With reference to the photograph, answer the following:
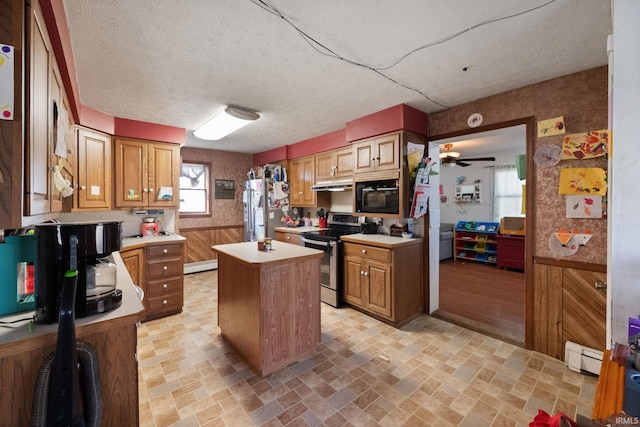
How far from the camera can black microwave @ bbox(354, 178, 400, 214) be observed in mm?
3078


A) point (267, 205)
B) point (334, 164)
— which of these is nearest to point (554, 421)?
point (334, 164)

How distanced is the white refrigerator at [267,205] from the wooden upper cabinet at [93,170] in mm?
2287

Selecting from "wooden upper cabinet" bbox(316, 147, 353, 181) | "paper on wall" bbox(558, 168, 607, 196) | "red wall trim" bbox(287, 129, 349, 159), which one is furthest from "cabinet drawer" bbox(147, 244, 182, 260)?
"paper on wall" bbox(558, 168, 607, 196)

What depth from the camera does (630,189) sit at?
1.15 metres

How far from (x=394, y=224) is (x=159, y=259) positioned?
9.54ft

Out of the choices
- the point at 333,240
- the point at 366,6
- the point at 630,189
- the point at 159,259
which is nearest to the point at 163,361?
the point at 159,259

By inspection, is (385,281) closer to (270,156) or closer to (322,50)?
(322,50)

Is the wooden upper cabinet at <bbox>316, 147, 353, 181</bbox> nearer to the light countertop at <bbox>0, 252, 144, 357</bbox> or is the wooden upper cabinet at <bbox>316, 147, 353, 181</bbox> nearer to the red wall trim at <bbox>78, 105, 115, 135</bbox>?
the red wall trim at <bbox>78, 105, 115, 135</bbox>

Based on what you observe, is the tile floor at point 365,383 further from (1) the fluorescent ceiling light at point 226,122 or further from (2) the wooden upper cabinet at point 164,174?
(1) the fluorescent ceiling light at point 226,122

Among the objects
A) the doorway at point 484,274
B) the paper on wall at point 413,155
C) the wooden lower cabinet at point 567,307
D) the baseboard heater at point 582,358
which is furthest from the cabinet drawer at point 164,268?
the baseboard heater at point 582,358

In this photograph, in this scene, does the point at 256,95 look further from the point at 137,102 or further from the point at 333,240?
the point at 333,240

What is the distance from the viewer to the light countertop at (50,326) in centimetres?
96

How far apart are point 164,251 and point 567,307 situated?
409 cm

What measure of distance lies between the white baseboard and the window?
3.13 ft
